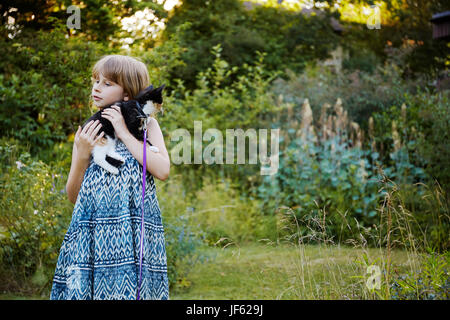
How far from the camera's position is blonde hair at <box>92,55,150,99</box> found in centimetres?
181

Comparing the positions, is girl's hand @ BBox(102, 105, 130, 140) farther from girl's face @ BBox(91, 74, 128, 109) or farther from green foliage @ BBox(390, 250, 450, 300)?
green foliage @ BBox(390, 250, 450, 300)

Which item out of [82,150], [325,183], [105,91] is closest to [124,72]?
[105,91]

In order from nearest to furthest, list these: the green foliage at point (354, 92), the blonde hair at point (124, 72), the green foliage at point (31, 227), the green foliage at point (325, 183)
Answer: the blonde hair at point (124, 72), the green foliage at point (31, 227), the green foliage at point (325, 183), the green foliage at point (354, 92)

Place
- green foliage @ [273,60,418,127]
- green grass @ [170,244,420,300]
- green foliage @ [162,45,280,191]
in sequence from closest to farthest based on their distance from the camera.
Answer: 1. green grass @ [170,244,420,300]
2. green foliage @ [162,45,280,191]
3. green foliage @ [273,60,418,127]

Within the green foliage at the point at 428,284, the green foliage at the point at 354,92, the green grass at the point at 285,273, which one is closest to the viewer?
the green foliage at the point at 428,284

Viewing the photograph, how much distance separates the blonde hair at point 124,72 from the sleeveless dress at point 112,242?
0.72 feet

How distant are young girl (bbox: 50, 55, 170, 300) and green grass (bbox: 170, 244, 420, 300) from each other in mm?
718

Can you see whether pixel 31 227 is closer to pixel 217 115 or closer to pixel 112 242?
pixel 112 242

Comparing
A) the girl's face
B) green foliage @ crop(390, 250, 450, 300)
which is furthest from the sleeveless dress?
green foliage @ crop(390, 250, 450, 300)

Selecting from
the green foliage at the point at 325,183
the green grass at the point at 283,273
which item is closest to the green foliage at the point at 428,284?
the green grass at the point at 283,273

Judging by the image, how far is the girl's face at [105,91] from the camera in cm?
182

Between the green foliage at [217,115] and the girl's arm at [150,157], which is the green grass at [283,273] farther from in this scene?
the green foliage at [217,115]
